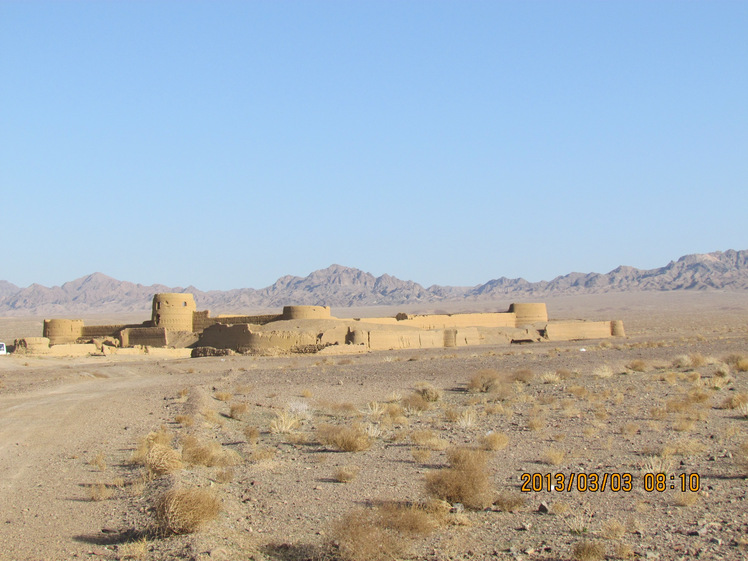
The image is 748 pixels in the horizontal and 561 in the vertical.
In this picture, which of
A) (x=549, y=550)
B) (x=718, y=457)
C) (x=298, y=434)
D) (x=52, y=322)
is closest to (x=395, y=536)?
(x=549, y=550)

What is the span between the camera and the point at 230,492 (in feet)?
30.2

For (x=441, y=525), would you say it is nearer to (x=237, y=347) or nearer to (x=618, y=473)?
(x=618, y=473)

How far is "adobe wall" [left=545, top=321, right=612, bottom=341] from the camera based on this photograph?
151 feet

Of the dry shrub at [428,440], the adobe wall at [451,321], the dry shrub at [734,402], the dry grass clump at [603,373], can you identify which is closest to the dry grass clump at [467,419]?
the dry shrub at [428,440]

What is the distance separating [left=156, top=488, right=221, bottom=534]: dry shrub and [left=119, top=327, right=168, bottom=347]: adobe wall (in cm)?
3413

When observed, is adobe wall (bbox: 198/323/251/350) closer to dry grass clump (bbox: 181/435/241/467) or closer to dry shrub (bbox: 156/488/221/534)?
dry grass clump (bbox: 181/435/241/467)

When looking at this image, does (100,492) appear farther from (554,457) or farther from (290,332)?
(290,332)

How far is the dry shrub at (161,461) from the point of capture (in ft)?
32.6

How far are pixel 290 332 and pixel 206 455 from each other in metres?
25.9

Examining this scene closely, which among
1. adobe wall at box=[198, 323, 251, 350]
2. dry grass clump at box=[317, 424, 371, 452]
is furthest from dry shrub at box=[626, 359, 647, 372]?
adobe wall at box=[198, 323, 251, 350]

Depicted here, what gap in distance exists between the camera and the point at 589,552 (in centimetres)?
663

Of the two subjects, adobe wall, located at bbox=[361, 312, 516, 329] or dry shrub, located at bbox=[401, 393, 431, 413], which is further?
adobe wall, located at bbox=[361, 312, 516, 329]
